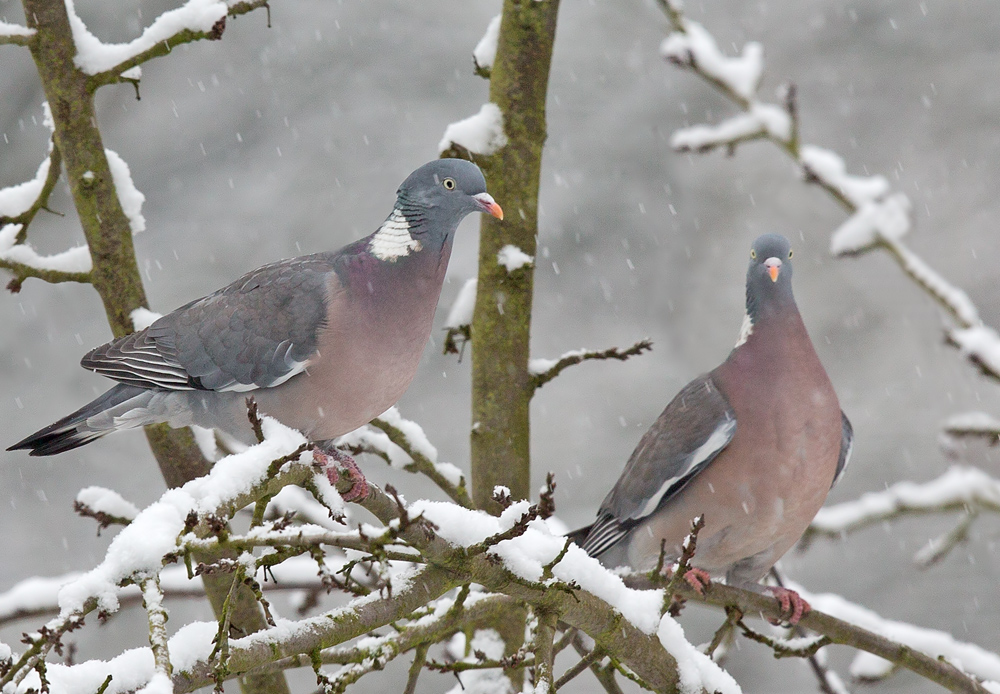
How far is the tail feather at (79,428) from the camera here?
114 inches

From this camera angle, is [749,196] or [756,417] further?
[749,196]

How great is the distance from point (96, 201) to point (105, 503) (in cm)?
92

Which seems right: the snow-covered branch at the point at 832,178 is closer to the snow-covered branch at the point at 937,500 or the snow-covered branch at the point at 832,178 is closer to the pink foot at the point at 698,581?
the snow-covered branch at the point at 937,500

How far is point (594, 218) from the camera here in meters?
6.82

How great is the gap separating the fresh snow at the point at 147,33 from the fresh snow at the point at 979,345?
210 centimetres

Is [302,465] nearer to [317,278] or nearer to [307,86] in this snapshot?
[317,278]

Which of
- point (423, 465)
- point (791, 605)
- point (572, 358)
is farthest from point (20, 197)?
point (791, 605)

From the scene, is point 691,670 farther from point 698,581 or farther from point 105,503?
point 105,503

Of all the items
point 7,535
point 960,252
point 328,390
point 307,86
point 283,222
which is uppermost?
point 307,86

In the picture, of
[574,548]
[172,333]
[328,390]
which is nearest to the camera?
[574,548]

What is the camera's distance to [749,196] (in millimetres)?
7039

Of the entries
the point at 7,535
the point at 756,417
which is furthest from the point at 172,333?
the point at 7,535

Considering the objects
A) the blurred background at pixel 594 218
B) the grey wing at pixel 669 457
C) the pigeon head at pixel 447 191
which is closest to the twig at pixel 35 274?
the pigeon head at pixel 447 191

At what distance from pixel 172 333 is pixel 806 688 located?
16.1 ft
